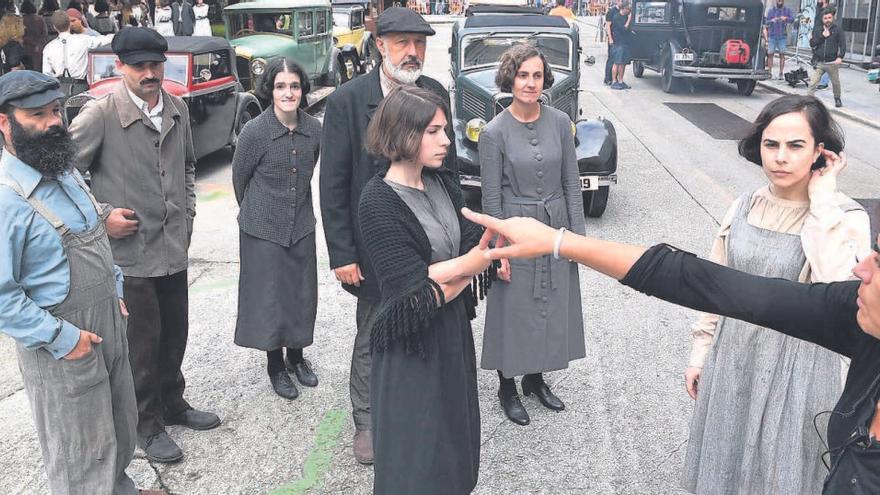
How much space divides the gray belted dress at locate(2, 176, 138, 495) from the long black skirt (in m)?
1.23

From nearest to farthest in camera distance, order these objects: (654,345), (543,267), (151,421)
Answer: (151,421) < (543,267) < (654,345)

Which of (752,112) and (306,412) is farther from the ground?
(752,112)

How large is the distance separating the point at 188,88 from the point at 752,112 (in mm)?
11290

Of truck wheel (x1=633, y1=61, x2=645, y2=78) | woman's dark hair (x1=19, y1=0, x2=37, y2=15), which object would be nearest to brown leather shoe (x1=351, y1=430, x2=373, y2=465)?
woman's dark hair (x1=19, y1=0, x2=37, y2=15)

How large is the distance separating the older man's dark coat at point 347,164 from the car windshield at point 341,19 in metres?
17.3

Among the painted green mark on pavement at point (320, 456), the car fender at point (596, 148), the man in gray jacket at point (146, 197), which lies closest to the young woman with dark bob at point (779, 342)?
the painted green mark on pavement at point (320, 456)

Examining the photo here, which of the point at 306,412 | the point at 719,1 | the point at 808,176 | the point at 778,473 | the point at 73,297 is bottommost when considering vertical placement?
the point at 306,412

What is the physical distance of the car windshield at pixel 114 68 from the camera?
957cm

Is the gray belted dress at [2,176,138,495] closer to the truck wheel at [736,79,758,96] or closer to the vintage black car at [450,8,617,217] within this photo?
the vintage black car at [450,8,617,217]

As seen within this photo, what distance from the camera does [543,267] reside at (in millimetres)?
4016

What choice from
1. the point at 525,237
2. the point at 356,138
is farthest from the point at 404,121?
the point at 356,138

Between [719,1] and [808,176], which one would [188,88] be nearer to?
[808,176]

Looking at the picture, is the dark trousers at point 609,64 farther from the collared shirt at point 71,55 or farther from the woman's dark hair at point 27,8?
the woman's dark hair at point 27,8

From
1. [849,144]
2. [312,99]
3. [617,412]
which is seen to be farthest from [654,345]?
[312,99]
